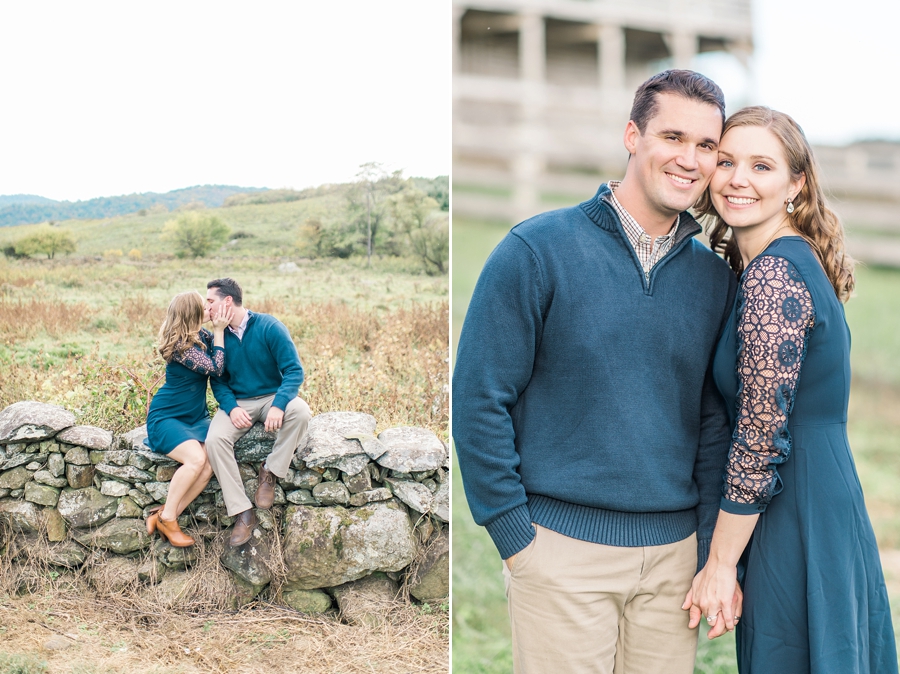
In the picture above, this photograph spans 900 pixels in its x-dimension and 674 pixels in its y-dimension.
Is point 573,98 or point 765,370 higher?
point 573,98

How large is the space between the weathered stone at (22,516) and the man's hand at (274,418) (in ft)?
3.82

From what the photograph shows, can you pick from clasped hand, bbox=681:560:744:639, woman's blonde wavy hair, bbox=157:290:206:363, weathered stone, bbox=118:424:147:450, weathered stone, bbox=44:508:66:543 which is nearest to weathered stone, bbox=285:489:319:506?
weathered stone, bbox=118:424:147:450

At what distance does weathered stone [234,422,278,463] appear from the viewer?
3.42 meters

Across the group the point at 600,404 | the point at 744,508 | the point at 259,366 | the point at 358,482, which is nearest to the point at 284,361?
the point at 259,366

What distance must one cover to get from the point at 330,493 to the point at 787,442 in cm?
223

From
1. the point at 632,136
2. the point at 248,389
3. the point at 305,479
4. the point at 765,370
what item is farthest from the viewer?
the point at 305,479

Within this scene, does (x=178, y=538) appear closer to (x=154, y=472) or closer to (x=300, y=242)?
(x=154, y=472)

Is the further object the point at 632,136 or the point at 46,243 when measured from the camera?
the point at 46,243

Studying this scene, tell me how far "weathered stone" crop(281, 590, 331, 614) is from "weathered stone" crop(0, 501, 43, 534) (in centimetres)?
116

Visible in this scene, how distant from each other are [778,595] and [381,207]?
236cm

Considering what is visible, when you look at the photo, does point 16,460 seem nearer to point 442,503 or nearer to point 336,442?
point 336,442

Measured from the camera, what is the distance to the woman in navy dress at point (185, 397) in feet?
10.6

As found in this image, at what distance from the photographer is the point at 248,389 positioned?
3289mm

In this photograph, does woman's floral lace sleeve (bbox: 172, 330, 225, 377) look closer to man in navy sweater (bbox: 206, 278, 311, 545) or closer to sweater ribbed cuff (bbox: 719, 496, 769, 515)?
man in navy sweater (bbox: 206, 278, 311, 545)
